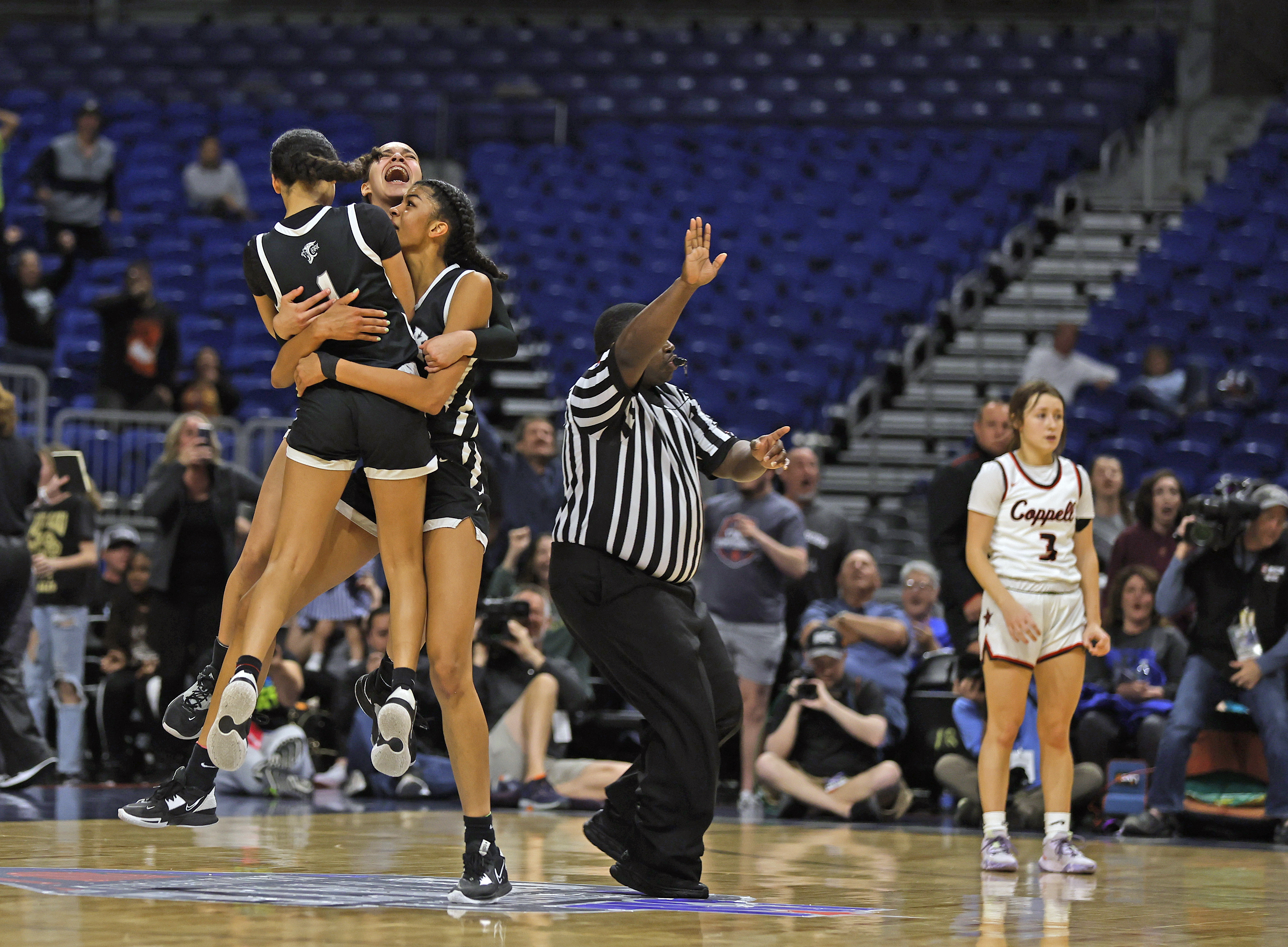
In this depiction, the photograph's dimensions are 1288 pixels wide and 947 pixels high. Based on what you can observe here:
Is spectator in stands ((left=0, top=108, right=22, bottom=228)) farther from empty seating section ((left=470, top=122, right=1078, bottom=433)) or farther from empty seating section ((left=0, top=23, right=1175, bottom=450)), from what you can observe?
empty seating section ((left=470, top=122, right=1078, bottom=433))

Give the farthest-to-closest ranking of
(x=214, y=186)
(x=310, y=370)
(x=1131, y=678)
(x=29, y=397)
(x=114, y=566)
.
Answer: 1. (x=214, y=186)
2. (x=29, y=397)
3. (x=114, y=566)
4. (x=1131, y=678)
5. (x=310, y=370)

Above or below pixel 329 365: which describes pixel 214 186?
above

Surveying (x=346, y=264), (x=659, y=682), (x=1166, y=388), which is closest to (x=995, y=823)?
(x=659, y=682)

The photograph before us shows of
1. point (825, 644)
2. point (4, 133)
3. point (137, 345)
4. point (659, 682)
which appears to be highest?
point (4, 133)

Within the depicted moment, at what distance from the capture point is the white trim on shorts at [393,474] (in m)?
4.77

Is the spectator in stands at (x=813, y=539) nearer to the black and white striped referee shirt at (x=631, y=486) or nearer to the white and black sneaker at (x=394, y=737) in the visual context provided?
the black and white striped referee shirt at (x=631, y=486)

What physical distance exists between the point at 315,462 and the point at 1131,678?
5.32 meters

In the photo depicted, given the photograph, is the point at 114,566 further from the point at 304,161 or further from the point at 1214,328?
the point at 1214,328

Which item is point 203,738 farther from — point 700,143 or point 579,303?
point 700,143

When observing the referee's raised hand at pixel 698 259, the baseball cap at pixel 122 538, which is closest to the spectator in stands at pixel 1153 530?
the referee's raised hand at pixel 698 259

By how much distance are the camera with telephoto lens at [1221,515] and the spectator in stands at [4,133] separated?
36.0 ft

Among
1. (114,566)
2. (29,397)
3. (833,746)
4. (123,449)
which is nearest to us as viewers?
(833,746)

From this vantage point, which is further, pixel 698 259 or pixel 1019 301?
pixel 1019 301

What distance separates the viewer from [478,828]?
4.77 metres
